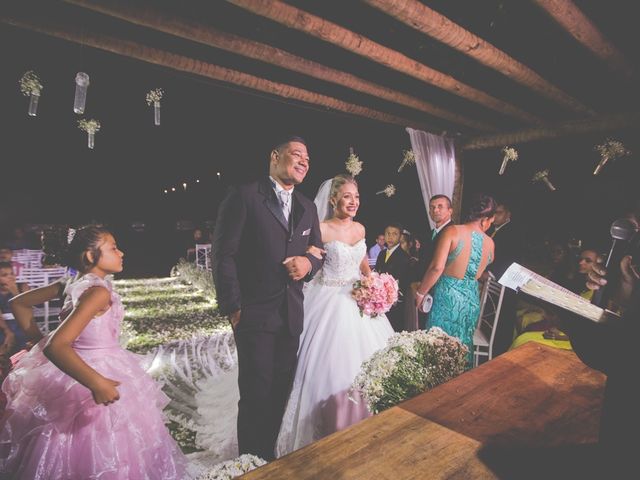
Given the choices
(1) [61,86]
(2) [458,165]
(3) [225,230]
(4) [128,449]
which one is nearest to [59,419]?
(4) [128,449]

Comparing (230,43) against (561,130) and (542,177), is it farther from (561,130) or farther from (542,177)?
(542,177)

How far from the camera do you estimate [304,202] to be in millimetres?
2840

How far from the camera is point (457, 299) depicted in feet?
12.6

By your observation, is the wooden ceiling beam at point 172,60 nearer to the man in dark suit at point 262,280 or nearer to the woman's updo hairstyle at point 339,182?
the woman's updo hairstyle at point 339,182

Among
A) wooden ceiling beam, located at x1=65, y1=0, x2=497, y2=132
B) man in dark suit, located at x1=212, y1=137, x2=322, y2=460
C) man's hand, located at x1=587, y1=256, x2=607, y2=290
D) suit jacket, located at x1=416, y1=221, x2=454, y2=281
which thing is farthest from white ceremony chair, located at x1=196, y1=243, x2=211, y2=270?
man's hand, located at x1=587, y1=256, x2=607, y2=290

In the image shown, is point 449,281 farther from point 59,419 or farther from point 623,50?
point 59,419

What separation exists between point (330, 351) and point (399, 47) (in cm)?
369

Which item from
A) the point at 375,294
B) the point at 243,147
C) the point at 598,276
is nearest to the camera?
the point at 598,276

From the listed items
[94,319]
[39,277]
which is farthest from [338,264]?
[39,277]

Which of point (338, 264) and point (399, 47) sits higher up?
point (399, 47)

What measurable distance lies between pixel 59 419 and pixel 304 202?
82.0 inches

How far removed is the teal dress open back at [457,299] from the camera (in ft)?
12.6

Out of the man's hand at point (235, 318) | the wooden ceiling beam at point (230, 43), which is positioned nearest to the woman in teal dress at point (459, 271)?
the wooden ceiling beam at point (230, 43)

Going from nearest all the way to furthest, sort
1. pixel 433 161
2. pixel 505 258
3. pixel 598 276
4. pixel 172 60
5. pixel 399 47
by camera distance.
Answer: pixel 598 276 < pixel 172 60 < pixel 399 47 < pixel 505 258 < pixel 433 161
